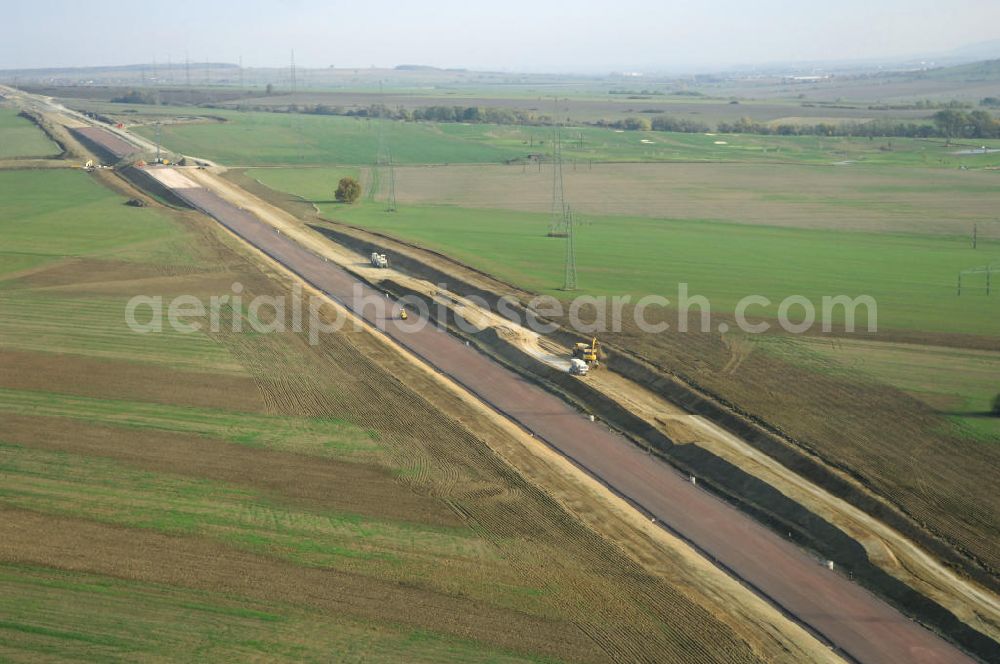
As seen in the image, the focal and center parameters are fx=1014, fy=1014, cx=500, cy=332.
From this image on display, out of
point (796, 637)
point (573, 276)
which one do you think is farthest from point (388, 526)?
point (573, 276)

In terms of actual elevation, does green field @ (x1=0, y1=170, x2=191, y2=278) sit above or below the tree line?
below

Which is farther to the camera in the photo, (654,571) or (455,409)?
(455,409)

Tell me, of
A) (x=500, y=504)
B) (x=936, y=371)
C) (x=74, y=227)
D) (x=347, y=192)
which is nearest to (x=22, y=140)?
(x=347, y=192)

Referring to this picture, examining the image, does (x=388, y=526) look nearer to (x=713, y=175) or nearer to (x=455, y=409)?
(x=455, y=409)

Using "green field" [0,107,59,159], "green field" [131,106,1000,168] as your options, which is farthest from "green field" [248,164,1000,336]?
"green field" [0,107,59,159]

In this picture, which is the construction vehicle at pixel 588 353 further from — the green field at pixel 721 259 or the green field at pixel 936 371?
the green field at pixel 721 259

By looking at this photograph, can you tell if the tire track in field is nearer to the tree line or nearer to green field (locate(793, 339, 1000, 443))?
green field (locate(793, 339, 1000, 443))
